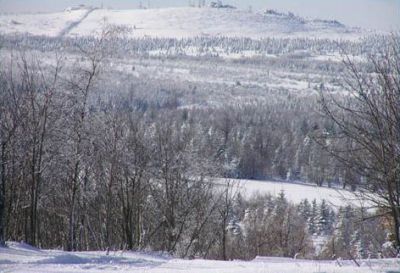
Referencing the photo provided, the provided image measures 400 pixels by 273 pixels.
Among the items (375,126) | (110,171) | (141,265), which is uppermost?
(375,126)

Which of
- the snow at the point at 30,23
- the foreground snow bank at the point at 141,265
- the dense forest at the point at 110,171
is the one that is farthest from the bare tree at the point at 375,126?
the snow at the point at 30,23

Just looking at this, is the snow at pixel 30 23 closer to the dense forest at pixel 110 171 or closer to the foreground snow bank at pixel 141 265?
the dense forest at pixel 110 171

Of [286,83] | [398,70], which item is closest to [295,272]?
[398,70]

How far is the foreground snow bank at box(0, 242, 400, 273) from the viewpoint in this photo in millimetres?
4473

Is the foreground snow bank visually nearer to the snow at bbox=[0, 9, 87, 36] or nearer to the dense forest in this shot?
the dense forest

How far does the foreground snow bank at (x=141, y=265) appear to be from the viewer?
447cm

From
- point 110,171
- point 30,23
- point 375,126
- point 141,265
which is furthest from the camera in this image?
point 30,23

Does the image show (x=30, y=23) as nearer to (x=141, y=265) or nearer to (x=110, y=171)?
(x=110, y=171)

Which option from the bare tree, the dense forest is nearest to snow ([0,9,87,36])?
the dense forest

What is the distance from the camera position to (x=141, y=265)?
5047 millimetres

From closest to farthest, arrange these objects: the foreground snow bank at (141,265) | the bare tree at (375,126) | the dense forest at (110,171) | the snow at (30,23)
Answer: the foreground snow bank at (141,265) → the bare tree at (375,126) → the dense forest at (110,171) → the snow at (30,23)

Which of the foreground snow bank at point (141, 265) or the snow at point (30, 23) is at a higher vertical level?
the snow at point (30, 23)

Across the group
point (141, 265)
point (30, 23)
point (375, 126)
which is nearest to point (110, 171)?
point (141, 265)

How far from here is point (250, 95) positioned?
422 feet
